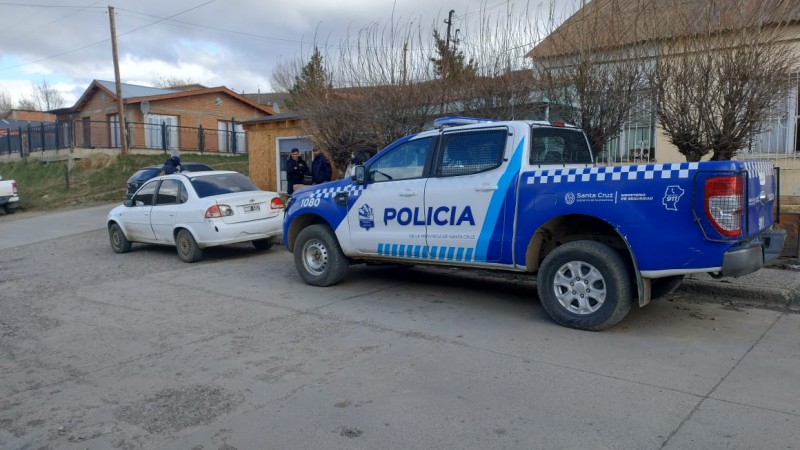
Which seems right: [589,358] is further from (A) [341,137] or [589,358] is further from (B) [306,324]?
(A) [341,137]

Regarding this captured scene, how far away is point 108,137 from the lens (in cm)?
3244

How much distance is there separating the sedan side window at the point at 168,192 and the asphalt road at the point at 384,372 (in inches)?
120

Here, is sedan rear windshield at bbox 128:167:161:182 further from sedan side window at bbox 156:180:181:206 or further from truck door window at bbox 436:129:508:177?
truck door window at bbox 436:129:508:177

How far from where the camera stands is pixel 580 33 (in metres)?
9.62

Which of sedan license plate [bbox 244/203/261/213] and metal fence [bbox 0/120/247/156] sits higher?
metal fence [bbox 0/120/247/156]

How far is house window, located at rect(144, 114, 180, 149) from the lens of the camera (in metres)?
32.3

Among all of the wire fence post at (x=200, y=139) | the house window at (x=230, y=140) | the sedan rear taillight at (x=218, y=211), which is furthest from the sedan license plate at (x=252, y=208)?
the house window at (x=230, y=140)

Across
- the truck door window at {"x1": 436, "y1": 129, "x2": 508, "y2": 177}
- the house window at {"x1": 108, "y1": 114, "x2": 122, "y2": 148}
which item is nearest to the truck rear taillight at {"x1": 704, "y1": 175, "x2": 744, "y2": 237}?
the truck door window at {"x1": 436, "y1": 129, "x2": 508, "y2": 177}

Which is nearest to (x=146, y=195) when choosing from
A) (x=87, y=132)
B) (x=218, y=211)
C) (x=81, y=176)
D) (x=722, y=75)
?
(x=218, y=211)

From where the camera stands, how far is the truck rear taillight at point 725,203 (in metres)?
5.12

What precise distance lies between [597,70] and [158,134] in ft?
92.2

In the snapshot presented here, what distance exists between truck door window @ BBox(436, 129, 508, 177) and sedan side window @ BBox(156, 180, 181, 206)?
5967 mm

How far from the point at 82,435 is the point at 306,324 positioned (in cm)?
274

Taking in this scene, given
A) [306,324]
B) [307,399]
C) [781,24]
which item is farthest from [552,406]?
[781,24]
